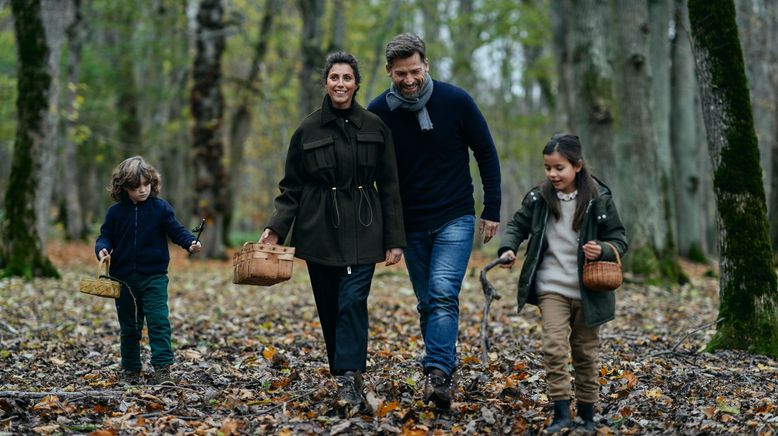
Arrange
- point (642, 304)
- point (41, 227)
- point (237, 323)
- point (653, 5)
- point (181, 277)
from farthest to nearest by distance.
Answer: point (653, 5)
point (181, 277)
point (41, 227)
point (642, 304)
point (237, 323)

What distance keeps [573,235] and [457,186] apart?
0.95m

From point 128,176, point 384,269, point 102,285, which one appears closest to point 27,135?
point 384,269

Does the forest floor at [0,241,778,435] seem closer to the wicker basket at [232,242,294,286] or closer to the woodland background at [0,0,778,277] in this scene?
the wicker basket at [232,242,294,286]

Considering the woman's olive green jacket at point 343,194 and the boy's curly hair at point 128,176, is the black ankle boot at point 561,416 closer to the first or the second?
the woman's olive green jacket at point 343,194

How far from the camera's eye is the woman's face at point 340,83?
521cm

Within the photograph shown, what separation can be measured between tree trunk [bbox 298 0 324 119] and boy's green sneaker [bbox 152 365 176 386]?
13.0 m

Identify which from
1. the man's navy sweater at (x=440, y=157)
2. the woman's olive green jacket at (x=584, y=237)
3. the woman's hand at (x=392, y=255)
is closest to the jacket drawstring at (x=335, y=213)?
the woman's hand at (x=392, y=255)

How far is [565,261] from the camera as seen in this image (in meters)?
4.76

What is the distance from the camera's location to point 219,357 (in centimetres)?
755

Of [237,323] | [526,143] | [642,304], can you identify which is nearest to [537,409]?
[237,323]

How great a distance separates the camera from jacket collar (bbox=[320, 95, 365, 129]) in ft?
17.2

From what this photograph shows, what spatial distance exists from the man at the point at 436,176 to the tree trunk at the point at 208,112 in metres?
14.8

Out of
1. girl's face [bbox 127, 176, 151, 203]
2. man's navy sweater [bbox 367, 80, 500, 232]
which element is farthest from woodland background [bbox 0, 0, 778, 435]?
girl's face [bbox 127, 176, 151, 203]

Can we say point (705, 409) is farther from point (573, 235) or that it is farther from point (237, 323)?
point (237, 323)
